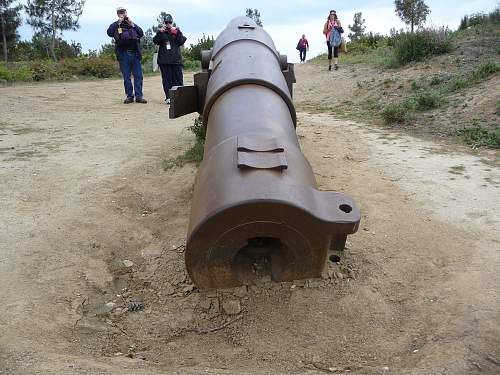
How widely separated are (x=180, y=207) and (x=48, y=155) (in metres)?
2.37

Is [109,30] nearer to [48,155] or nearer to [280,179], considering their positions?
[48,155]

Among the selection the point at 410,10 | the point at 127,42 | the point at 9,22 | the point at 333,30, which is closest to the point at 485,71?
the point at 333,30

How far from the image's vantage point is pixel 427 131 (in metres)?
7.06

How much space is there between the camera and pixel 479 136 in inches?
255

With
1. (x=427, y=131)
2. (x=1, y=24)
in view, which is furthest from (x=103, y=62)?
(x=1, y=24)

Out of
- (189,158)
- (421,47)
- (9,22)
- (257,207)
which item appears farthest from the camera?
(9,22)

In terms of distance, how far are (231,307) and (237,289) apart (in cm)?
12

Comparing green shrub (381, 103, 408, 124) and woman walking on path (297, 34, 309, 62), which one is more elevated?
woman walking on path (297, 34, 309, 62)

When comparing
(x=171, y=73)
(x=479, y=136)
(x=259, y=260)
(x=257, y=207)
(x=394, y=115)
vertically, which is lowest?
(x=259, y=260)

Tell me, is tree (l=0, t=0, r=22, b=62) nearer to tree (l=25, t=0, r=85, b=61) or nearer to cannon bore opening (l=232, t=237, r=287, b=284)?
tree (l=25, t=0, r=85, b=61)

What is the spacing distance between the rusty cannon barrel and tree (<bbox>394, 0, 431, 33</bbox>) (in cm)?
2566

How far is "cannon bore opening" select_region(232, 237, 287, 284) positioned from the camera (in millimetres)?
2695

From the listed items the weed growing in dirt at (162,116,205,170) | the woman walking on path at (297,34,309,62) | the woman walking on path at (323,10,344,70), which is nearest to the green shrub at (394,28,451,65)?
the woman walking on path at (323,10,344,70)

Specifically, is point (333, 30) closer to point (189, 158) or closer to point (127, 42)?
point (127, 42)
